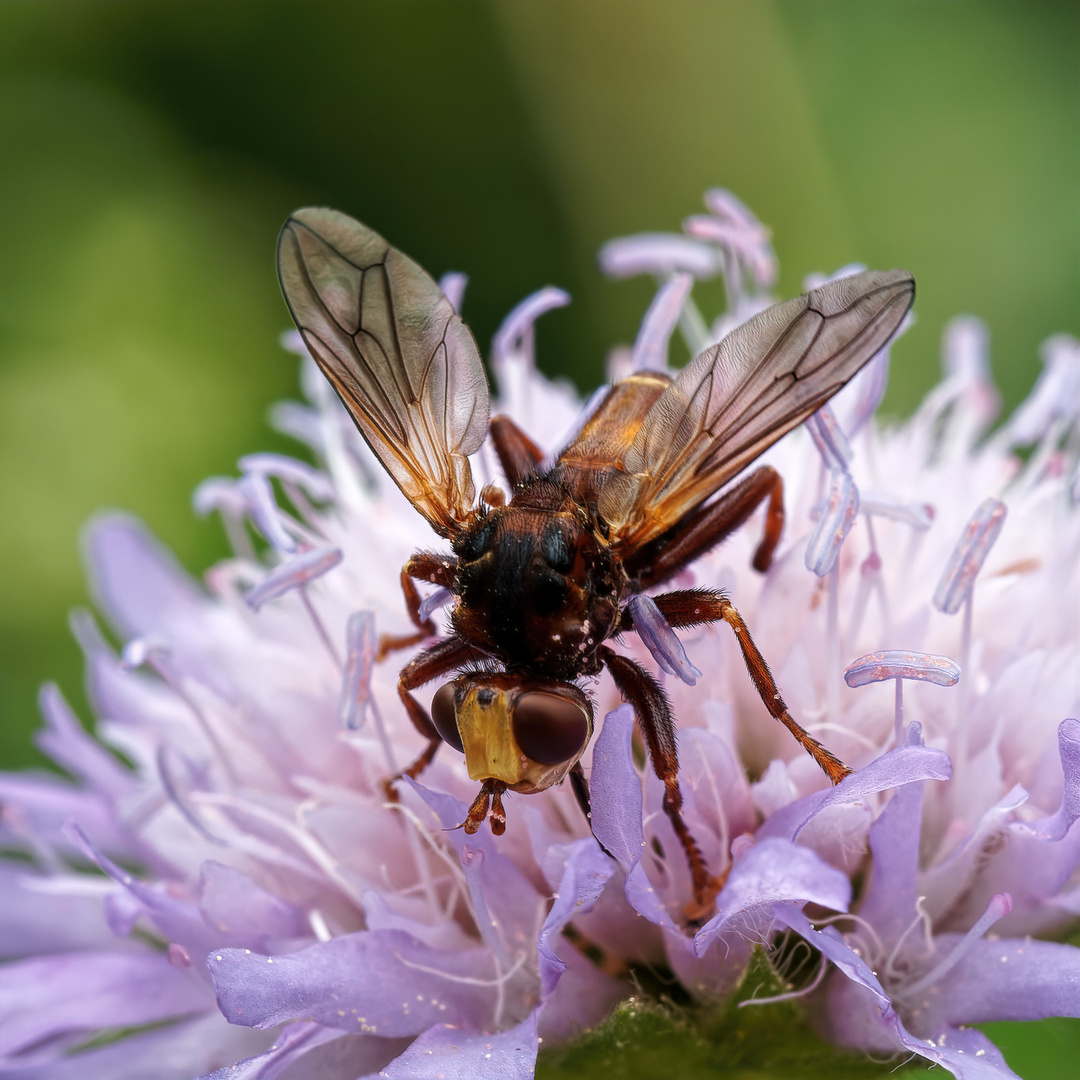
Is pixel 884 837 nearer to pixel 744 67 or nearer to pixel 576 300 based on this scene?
pixel 576 300

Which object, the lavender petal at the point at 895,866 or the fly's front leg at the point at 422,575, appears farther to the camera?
the fly's front leg at the point at 422,575

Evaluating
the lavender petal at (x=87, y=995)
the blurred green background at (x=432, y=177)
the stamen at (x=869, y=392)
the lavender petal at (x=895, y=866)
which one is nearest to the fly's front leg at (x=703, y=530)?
the stamen at (x=869, y=392)

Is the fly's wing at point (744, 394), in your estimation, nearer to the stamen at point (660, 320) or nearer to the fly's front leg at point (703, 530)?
the fly's front leg at point (703, 530)

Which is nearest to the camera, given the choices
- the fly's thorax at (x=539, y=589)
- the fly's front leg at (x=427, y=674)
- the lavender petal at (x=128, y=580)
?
the fly's thorax at (x=539, y=589)

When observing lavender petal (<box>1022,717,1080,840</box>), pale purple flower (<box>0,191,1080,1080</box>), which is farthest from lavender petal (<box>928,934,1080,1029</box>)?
lavender petal (<box>1022,717,1080,840</box>)

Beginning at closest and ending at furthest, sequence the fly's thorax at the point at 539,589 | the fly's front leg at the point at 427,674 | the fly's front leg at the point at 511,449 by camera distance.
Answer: the fly's thorax at the point at 539,589
the fly's front leg at the point at 427,674
the fly's front leg at the point at 511,449

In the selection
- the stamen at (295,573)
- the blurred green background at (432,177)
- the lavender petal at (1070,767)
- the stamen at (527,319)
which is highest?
the blurred green background at (432,177)
